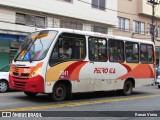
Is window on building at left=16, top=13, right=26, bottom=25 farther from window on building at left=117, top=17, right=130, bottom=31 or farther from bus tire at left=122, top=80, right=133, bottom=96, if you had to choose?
window on building at left=117, top=17, right=130, bottom=31

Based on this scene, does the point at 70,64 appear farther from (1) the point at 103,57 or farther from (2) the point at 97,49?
(1) the point at 103,57

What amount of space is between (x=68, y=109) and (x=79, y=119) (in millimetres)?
1765

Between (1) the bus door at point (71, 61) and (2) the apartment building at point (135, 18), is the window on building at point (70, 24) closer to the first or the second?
(2) the apartment building at point (135, 18)

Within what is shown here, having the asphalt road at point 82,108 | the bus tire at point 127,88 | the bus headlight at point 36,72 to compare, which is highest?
the bus headlight at point 36,72

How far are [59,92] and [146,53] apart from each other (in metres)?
6.52


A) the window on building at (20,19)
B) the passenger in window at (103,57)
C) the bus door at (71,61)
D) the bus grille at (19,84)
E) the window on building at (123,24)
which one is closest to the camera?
the bus grille at (19,84)

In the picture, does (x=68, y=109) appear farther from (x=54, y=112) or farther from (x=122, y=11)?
(x=122, y=11)

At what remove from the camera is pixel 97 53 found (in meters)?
15.1

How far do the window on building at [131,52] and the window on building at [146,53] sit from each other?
1.47 feet

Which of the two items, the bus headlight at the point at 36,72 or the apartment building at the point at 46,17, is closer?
the bus headlight at the point at 36,72

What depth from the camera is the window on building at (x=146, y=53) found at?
1797 centimetres

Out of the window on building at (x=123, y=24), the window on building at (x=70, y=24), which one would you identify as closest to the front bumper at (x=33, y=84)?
the window on building at (x=70, y=24)

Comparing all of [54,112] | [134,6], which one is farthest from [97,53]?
[134,6]

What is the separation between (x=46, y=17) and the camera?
2609 cm
